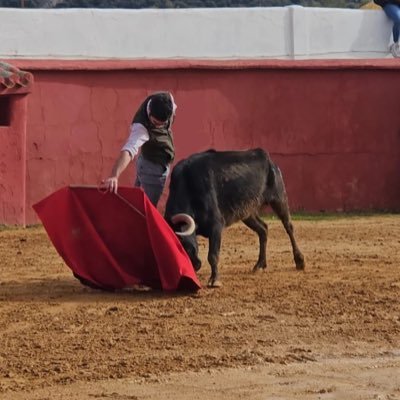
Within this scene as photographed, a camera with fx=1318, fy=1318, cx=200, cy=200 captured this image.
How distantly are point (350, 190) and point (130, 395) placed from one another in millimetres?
10781

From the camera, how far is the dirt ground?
23.6ft

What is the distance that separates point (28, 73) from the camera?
48.9 feet

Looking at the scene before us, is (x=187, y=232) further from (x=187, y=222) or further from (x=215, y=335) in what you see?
(x=215, y=335)

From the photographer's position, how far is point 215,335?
8461mm

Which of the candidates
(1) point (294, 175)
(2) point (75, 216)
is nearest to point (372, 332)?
(2) point (75, 216)

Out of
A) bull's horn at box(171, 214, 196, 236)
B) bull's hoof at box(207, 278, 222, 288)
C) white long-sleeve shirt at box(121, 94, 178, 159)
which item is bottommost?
bull's hoof at box(207, 278, 222, 288)

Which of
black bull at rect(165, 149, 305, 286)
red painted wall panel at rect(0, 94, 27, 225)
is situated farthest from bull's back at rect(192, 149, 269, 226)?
red painted wall panel at rect(0, 94, 27, 225)

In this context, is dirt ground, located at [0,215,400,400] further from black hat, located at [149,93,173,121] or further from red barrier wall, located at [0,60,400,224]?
red barrier wall, located at [0,60,400,224]

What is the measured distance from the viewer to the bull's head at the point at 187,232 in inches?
392

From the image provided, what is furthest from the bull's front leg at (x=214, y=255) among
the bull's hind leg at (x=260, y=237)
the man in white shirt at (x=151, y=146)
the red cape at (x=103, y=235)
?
the bull's hind leg at (x=260, y=237)

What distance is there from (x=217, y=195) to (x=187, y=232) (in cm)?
56

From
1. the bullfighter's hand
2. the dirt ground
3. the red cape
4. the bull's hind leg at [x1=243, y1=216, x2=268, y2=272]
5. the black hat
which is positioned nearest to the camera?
the dirt ground

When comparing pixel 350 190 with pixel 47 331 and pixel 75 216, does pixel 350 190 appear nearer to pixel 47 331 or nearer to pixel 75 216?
pixel 75 216

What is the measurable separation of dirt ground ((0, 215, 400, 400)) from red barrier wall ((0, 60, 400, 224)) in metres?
4.01
